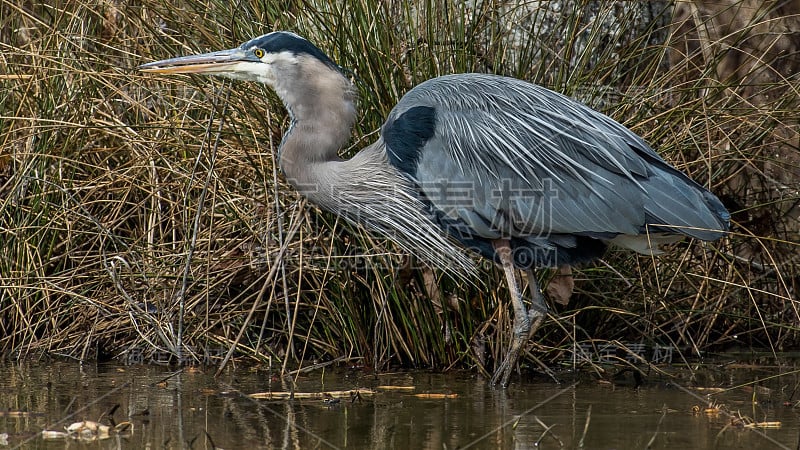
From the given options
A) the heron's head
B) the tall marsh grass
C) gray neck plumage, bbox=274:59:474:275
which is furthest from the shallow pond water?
the heron's head

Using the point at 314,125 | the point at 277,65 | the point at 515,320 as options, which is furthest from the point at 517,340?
the point at 277,65

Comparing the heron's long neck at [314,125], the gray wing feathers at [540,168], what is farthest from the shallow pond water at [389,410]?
the heron's long neck at [314,125]

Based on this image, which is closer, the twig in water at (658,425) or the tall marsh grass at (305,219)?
the twig in water at (658,425)

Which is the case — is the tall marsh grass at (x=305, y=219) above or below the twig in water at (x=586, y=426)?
above

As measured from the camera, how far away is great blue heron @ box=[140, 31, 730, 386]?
474 cm

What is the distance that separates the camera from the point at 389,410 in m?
4.18

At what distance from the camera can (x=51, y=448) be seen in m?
3.45

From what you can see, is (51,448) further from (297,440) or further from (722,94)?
(722,94)

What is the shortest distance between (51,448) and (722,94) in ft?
13.5

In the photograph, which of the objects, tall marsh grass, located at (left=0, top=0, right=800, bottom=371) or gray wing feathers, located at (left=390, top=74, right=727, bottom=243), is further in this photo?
tall marsh grass, located at (left=0, top=0, right=800, bottom=371)

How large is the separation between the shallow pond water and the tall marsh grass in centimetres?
26

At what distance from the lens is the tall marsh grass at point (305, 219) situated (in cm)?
511

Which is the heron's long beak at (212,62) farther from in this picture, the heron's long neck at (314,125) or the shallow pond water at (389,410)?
the shallow pond water at (389,410)

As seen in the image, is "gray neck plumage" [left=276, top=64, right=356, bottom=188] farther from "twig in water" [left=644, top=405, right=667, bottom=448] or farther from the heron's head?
"twig in water" [left=644, top=405, right=667, bottom=448]
